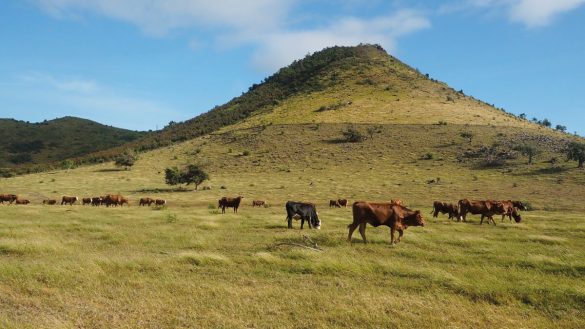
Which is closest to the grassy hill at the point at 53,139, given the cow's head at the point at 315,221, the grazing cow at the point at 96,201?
the grazing cow at the point at 96,201

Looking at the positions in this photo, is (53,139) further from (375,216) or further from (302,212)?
(375,216)

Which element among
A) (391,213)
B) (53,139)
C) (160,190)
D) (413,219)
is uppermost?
(53,139)

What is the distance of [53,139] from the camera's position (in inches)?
6156

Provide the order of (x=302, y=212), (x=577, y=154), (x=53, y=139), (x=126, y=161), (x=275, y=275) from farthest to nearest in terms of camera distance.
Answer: (x=53, y=139) < (x=126, y=161) < (x=577, y=154) < (x=302, y=212) < (x=275, y=275)

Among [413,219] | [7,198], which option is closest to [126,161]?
[7,198]

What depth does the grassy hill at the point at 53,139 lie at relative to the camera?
131250mm

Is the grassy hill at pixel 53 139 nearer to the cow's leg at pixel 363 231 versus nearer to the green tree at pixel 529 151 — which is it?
the green tree at pixel 529 151

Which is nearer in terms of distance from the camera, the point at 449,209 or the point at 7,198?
the point at 449,209

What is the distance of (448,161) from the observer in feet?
206

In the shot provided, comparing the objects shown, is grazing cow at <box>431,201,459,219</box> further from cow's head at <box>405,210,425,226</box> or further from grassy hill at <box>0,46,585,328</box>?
cow's head at <box>405,210,425,226</box>

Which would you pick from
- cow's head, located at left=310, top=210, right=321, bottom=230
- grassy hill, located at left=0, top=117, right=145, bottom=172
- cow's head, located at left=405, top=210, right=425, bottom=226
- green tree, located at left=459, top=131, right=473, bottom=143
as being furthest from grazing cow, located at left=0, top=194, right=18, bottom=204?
grassy hill, located at left=0, top=117, right=145, bottom=172

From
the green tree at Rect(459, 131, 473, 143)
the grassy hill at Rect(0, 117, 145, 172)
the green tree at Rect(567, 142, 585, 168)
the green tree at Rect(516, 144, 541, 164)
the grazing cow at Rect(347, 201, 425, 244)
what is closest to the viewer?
the grazing cow at Rect(347, 201, 425, 244)

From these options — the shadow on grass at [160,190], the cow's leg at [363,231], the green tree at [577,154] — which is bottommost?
the shadow on grass at [160,190]

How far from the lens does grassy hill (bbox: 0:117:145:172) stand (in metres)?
131
